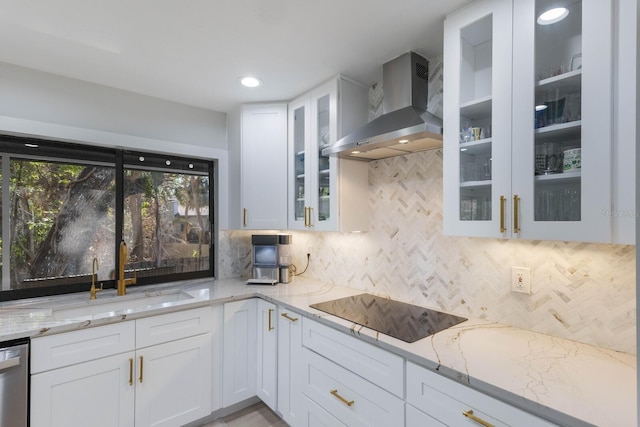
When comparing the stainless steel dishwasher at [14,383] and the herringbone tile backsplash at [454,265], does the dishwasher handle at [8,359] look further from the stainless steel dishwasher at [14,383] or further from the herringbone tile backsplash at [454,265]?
the herringbone tile backsplash at [454,265]

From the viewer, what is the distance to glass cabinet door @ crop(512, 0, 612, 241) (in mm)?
1015

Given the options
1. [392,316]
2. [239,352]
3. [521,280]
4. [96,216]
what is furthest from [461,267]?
[96,216]

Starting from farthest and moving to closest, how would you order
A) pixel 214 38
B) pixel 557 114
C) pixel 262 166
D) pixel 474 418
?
1. pixel 262 166
2. pixel 214 38
3. pixel 557 114
4. pixel 474 418

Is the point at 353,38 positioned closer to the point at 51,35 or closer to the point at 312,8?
the point at 312,8

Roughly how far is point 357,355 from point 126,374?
1386 mm

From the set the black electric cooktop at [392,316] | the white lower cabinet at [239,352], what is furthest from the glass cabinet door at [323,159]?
the white lower cabinet at [239,352]

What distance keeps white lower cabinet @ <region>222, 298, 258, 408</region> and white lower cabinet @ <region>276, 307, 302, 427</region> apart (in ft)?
0.99

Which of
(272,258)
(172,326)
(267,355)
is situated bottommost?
(267,355)

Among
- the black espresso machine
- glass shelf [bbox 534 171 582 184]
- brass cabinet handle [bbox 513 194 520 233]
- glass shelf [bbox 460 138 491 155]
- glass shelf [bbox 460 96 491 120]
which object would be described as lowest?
the black espresso machine

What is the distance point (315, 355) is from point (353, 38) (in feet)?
5.87

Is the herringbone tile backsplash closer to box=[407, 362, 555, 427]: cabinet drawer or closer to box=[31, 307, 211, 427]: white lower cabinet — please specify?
box=[407, 362, 555, 427]: cabinet drawer

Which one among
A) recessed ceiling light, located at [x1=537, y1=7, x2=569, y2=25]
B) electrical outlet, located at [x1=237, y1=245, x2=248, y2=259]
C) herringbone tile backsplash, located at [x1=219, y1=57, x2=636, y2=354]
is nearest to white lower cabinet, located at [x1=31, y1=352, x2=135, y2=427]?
herringbone tile backsplash, located at [x1=219, y1=57, x2=636, y2=354]

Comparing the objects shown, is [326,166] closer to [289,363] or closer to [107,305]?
[289,363]

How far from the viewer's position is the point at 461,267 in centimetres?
171
